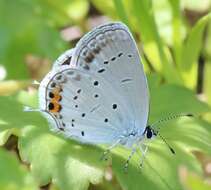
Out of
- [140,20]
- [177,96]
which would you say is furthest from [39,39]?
[177,96]

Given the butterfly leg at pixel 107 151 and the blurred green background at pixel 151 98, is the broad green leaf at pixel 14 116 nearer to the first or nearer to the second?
the blurred green background at pixel 151 98

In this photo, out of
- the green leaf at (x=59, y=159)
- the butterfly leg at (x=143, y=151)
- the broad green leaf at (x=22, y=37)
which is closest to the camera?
the green leaf at (x=59, y=159)

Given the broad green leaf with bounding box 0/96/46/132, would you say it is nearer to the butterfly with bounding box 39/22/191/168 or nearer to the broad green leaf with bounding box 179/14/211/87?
the butterfly with bounding box 39/22/191/168

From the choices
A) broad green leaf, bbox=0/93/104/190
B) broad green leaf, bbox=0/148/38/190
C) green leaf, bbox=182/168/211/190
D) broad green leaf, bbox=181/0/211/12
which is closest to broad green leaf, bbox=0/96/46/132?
broad green leaf, bbox=0/93/104/190

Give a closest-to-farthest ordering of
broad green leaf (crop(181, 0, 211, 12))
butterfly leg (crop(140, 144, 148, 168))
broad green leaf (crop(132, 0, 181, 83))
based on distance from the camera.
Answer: butterfly leg (crop(140, 144, 148, 168)) → broad green leaf (crop(132, 0, 181, 83)) → broad green leaf (crop(181, 0, 211, 12))

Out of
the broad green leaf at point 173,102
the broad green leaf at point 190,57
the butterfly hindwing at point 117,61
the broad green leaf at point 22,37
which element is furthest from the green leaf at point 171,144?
the broad green leaf at point 22,37

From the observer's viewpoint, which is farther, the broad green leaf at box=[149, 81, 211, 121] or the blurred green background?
the broad green leaf at box=[149, 81, 211, 121]

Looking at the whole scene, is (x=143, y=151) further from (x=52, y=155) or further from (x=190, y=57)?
(x=190, y=57)
